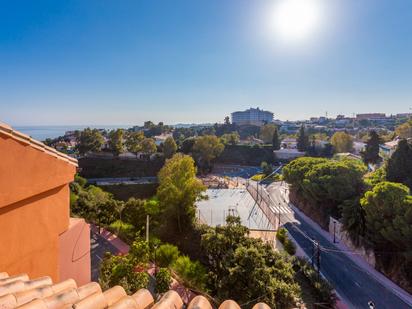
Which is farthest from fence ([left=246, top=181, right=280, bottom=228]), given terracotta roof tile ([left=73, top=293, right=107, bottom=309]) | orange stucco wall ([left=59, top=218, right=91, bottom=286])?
terracotta roof tile ([left=73, top=293, right=107, bottom=309])

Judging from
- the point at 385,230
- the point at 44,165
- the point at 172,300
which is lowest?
the point at 385,230

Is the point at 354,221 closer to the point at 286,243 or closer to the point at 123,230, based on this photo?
the point at 286,243

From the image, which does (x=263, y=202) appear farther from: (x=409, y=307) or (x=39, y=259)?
(x=39, y=259)

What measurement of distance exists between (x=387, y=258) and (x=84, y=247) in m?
15.7

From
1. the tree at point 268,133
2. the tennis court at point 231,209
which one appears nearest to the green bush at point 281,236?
the tennis court at point 231,209

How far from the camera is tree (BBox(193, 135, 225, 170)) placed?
141ft

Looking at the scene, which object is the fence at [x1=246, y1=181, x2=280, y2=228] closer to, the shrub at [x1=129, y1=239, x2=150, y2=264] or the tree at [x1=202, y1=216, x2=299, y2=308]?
the tree at [x1=202, y1=216, x2=299, y2=308]

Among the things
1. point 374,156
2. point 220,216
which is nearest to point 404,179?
point 220,216

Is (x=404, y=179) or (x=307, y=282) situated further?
(x=404, y=179)

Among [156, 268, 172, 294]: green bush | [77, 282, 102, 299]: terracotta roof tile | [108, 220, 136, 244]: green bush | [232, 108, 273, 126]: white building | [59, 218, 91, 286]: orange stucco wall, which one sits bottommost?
[108, 220, 136, 244]: green bush

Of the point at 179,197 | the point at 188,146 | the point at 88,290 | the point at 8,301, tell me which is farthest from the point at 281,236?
the point at 188,146

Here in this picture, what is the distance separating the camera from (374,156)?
33281 millimetres

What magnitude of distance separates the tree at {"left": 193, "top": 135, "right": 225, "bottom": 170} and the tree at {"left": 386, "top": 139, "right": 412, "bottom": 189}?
27.0 meters

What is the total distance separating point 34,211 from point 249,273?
728 centimetres
